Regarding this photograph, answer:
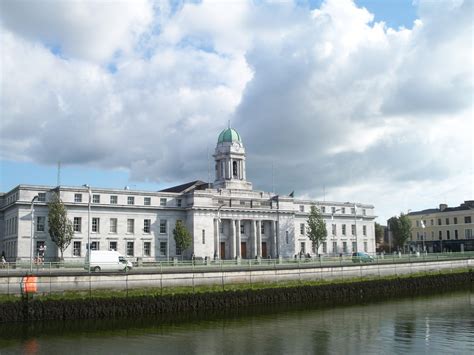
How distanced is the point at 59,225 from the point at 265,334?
41189mm

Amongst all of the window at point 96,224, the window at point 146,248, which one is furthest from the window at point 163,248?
the window at point 96,224

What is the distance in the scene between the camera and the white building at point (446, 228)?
114 meters

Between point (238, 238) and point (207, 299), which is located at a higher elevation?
point (238, 238)

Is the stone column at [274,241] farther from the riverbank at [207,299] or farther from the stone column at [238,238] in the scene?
the riverbank at [207,299]

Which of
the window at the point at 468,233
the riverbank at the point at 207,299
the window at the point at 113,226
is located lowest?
the riverbank at the point at 207,299

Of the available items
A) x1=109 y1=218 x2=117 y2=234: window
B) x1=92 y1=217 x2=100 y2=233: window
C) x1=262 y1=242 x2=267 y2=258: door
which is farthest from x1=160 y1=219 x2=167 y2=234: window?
x1=262 y1=242 x2=267 y2=258: door

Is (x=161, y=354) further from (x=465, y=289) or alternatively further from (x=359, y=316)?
(x=465, y=289)

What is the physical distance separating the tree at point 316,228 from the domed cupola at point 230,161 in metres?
→ 11.7

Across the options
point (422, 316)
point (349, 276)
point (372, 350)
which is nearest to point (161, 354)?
point (372, 350)

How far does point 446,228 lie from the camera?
119m

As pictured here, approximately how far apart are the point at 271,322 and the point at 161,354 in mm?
12757

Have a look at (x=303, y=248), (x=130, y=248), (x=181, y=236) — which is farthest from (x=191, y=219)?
(x=303, y=248)

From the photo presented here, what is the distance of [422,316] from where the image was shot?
4425cm

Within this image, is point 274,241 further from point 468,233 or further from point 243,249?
point 468,233
